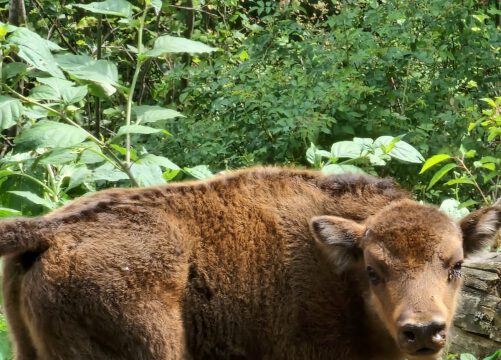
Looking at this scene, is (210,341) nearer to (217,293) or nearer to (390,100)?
(217,293)

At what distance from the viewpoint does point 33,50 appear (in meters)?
7.25

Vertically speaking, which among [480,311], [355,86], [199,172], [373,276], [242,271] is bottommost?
[480,311]

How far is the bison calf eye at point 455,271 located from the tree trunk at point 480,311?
3.87 feet

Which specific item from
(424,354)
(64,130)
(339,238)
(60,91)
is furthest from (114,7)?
(424,354)

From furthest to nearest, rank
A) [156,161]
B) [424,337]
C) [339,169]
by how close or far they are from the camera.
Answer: [339,169], [156,161], [424,337]

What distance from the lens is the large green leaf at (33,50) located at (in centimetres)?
720

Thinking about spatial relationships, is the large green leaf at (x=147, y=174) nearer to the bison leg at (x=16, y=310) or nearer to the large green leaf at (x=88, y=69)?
the large green leaf at (x=88, y=69)

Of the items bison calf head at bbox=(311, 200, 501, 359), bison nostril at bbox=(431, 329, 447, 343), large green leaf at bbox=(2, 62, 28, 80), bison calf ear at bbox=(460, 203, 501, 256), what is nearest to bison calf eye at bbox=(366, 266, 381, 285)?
bison calf head at bbox=(311, 200, 501, 359)

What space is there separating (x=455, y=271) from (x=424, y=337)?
0.74 metres

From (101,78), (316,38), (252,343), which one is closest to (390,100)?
(316,38)

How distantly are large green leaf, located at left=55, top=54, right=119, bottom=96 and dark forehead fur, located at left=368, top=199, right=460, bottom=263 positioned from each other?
249cm

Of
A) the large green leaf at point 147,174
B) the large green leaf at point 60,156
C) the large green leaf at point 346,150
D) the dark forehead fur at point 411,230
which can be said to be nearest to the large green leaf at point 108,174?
the large green leaf at point 147,174

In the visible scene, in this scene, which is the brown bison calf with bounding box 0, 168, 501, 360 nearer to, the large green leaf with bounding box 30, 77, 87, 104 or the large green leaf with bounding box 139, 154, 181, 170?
the large green leaf with bounding box 139, 154, 181, 170

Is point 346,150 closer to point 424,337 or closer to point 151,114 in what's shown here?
point 151,114
